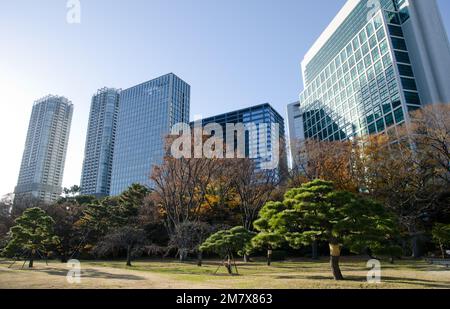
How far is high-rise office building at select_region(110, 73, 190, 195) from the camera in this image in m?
83.6

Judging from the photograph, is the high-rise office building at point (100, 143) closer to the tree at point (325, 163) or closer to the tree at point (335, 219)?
the tree at point (325, 163)

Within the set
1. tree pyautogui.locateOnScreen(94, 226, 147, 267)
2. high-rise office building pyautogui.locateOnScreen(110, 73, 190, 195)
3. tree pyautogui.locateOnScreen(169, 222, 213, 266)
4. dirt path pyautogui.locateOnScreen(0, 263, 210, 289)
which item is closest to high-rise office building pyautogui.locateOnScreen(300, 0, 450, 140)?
tree pyautogui.locateOnScreen(169, 222, 213, 266)

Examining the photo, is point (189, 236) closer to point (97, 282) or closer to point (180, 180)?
point (180, 180)

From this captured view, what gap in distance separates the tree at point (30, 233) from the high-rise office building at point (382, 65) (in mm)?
34746

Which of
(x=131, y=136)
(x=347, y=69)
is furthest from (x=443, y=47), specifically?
(x=131, y=136)

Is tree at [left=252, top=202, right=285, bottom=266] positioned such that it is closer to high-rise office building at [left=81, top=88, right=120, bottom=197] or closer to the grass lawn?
the grass lawn

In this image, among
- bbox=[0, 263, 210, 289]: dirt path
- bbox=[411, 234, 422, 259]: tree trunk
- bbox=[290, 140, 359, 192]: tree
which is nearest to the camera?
bbox=[0, 263, 210, 289]: dirt path

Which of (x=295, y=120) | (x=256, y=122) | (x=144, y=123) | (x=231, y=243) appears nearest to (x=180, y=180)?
(x=231, y=243)

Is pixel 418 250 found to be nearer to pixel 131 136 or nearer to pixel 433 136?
pixel 433 136

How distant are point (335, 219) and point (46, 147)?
56812mm

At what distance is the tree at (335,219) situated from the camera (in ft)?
29.3

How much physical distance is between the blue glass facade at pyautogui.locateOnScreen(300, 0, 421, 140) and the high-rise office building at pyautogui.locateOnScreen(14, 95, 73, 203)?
154ft

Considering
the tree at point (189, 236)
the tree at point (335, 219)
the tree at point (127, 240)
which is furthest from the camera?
the tree at point (127, 240)

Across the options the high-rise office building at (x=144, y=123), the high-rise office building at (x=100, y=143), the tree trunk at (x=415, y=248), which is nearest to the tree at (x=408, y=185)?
the tree trunk at (x=415, y=248)
